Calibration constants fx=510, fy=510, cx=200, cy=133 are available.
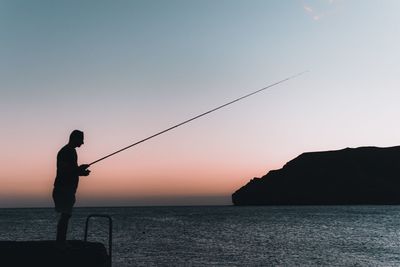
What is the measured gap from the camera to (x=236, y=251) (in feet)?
158

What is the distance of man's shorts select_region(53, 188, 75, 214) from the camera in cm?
838

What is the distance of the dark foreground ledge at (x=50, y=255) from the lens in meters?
8.20

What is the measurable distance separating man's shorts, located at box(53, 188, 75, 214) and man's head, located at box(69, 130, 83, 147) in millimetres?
792

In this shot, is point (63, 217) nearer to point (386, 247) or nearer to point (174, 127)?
point (174, 127)

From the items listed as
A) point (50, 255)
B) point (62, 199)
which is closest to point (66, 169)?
point (62, 199)

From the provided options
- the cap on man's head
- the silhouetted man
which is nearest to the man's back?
the silhouetted man

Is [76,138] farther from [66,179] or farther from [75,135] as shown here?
[66,179]

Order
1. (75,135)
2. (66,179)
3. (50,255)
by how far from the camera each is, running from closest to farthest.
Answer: (50,255)
(66,179)
(75,135)

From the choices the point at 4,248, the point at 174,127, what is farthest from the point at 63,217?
the point at 174,127

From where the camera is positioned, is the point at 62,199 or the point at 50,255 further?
the point at 62,199

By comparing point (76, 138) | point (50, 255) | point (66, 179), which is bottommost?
point (50, 255)

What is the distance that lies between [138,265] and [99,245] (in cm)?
3072

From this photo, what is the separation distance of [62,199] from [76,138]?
1.03 meters

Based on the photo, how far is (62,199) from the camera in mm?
8391
